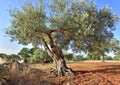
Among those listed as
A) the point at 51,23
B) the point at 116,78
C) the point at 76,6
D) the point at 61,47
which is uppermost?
the point at 76,6

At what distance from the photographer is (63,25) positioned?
1709 centimetres

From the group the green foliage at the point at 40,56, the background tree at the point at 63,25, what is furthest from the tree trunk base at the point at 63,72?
the green foliage at the point at 40,56

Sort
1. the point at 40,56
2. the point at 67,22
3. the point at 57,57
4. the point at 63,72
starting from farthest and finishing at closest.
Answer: the point at 40,56 < the point at 57,57 < the point at 63,72 < the point at 67,22

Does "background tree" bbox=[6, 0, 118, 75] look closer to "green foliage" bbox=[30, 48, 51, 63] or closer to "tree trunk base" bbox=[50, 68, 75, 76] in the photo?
"tree trunk base" bbox=[50, 68, 75, 76]

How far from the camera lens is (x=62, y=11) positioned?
17.7 m

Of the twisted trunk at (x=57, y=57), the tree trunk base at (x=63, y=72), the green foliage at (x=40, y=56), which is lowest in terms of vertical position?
the tree trunk base at (x=63, y=72)

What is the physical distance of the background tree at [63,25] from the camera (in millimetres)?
17078

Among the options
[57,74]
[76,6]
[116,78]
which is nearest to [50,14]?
[76,6]

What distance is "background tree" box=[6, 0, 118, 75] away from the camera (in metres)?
17.1

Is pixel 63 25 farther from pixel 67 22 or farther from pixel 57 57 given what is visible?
pixel 57 57

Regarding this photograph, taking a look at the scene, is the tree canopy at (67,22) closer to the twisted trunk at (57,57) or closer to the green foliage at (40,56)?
the twisted trunk at (57,57)

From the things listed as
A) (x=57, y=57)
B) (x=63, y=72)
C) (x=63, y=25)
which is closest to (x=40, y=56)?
(x=57, y=57)

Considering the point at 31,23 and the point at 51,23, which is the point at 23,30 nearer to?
the point at 31,23

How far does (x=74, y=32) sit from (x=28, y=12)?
139 inches
